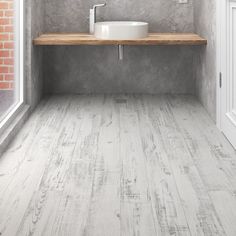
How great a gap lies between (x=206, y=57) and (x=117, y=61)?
1061mm

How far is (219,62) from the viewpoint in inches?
149

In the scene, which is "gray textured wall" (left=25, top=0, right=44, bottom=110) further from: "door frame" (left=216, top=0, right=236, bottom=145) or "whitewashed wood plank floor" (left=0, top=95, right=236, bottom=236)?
"door frame" (left=216, top=0, right=236, bottom=145)

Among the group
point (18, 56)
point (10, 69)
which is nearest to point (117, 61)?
point (18, 56)

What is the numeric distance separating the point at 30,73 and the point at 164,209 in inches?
93.2

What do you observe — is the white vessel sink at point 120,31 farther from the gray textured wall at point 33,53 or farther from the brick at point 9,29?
the brick at point 9,29

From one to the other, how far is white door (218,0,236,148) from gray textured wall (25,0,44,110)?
1619 millimetres

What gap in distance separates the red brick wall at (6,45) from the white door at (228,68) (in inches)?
62.1

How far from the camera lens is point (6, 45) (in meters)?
3.68

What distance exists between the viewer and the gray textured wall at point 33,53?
4.26m

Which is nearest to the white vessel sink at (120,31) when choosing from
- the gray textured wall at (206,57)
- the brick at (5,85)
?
the gray textured wall at (206,57)

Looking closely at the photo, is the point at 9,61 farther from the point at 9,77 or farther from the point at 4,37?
the point at 4,37

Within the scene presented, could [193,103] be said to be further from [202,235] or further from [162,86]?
[202,235]

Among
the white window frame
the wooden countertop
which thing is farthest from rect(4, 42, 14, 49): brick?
the wooden countertop

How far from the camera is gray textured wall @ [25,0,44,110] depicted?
4.26 meters
